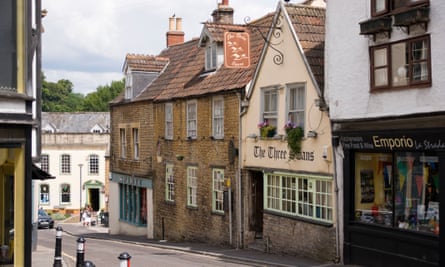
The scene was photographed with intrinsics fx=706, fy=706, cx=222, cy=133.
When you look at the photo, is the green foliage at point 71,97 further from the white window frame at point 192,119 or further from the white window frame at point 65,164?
the white window frame at point 192,119

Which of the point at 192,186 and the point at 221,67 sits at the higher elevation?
the point at 221,67

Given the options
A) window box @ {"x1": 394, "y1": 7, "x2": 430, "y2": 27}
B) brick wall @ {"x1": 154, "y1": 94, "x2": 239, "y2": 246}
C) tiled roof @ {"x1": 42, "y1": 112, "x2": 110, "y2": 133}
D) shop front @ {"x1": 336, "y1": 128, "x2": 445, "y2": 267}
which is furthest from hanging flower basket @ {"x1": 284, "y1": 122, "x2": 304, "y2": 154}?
tiled roof @ {"x1": 42, "y1": 112, "x2": 110, "y2": 133}

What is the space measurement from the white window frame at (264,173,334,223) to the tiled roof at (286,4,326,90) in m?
2.76

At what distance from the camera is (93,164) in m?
68.9

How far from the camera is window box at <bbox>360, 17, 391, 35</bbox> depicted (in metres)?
16.2

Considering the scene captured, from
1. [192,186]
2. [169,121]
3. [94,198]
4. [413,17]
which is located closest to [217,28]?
[169,121]

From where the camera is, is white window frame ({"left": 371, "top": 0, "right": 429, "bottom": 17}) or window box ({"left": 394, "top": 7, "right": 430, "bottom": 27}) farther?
white window frame ({"left": 371, "top": 0, "right": 429, "bottom": 17})

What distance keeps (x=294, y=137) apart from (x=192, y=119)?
8266 mm

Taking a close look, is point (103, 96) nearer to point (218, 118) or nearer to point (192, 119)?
point (192, 119)

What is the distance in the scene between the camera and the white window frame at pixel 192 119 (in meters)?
27.6

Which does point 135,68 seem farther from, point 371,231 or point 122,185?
point 371,231

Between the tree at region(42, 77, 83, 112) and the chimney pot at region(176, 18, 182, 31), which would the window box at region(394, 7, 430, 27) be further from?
the tree at region(42, 77, 83, 112)

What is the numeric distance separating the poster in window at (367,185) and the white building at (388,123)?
0.08 ft

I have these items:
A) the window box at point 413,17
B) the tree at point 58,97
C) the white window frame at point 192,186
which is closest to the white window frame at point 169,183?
the white window frame at point 192,186
